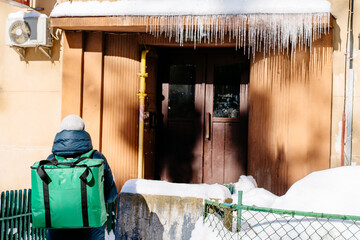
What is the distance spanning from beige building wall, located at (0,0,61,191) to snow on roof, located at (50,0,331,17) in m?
1.10

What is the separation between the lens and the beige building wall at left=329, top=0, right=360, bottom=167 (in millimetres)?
6160

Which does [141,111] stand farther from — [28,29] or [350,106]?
[350,106]

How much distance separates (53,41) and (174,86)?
2.75 m

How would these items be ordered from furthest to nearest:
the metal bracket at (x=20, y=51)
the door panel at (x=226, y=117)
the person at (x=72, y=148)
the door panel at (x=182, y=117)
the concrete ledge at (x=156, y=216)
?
the door panel at (x=182, y=117) < the door panel at (x=226, y=117) < the metal bracket at (x=20, y=51) < the concrete ledge at (x=156, y=216) < the person at (x=72, y=148)

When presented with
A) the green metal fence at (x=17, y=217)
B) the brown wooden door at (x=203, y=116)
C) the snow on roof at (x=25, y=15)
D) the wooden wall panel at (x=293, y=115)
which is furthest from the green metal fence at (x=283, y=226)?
the snow on roof at (x=25, y=15)

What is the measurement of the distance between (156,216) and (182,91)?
4.37 metres

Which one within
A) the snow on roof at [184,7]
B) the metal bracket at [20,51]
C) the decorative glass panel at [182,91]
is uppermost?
the snow on roof at [184,7]

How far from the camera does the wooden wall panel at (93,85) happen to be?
22.3ft

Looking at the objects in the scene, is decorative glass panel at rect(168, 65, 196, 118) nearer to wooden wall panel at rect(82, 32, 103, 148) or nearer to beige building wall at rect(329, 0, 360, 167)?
wooden wall panel at rect(82, 32, 103, 148)

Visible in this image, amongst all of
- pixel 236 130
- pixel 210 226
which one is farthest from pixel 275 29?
pixel 210 226

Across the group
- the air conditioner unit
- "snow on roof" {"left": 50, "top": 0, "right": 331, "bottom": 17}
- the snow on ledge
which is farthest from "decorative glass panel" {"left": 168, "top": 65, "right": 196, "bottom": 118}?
the snow on ledge

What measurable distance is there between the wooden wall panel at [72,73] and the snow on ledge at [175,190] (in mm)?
3323

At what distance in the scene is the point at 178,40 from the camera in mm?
6754

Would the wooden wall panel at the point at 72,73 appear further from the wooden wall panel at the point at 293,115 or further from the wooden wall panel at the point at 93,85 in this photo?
the wooden wall panel at the point at 293,115
